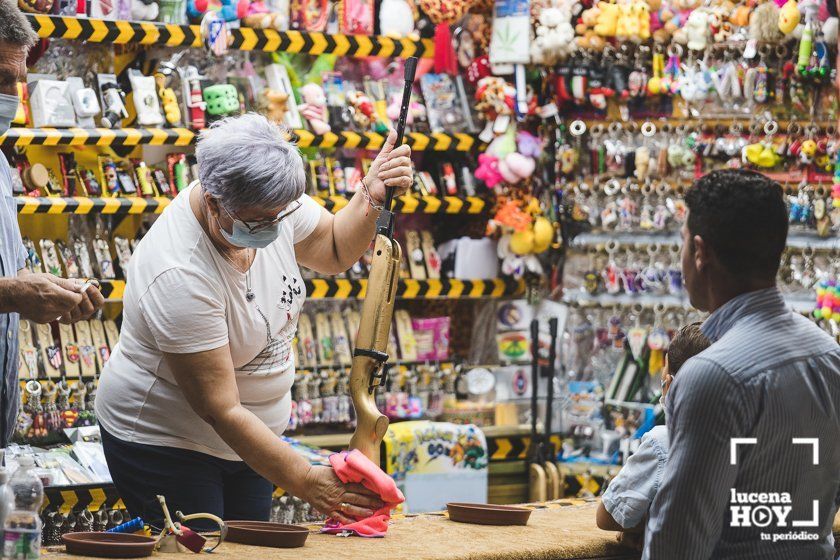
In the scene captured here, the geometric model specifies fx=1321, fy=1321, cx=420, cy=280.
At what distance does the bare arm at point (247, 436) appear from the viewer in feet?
9.24

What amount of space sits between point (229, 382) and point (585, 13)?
12.2 ft

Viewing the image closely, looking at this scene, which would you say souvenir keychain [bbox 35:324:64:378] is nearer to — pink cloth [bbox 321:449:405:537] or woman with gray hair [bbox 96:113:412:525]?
woman with gray hair [bbox 96:113:412:525]

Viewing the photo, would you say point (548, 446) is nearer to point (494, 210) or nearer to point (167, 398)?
point (494, 210)

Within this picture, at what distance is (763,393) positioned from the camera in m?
2.15

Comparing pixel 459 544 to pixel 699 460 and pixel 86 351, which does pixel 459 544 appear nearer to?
pixel 699 460

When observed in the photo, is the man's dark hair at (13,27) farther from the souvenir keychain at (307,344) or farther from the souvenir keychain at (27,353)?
the souvenir keychain at (307,344)

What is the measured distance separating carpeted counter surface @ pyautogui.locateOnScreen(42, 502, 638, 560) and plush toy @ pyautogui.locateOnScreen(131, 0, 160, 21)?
3071mm

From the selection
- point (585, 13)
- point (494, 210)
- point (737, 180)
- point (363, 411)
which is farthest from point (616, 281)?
point (737, 180)

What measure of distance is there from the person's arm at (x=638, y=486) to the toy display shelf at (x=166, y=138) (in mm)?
2997

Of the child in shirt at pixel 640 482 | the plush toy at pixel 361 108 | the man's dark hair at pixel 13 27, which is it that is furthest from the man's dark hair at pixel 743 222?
the plush toy at pixel 361 108

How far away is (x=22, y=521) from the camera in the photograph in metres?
2.34

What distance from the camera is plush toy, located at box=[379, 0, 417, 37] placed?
6.18 m

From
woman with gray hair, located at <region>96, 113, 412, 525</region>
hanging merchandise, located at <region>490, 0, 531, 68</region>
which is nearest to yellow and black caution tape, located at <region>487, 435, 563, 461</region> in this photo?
hanging merchandise, located at <region>490, 0, 531, 68</region>

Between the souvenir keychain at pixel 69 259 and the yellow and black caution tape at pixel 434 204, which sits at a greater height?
the yellow and black caution tape at pixel 434 204
